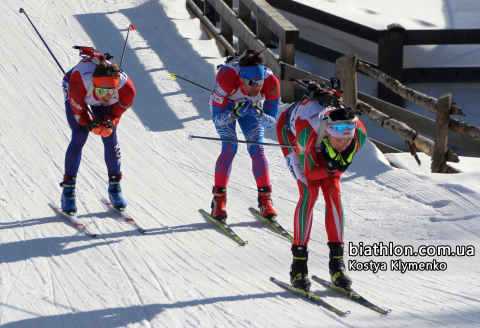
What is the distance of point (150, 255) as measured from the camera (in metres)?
4.28

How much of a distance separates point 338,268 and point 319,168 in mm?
742

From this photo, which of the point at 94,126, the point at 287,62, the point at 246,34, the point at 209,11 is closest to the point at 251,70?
the point at 94,126

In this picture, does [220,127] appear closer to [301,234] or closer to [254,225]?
[254,225]

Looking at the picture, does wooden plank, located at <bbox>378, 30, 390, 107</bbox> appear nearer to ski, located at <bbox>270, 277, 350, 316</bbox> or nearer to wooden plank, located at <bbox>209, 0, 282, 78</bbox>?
wooden plank, located at <bbox>209, 0, 282, 78</bbox>

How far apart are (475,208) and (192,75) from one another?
5.44m

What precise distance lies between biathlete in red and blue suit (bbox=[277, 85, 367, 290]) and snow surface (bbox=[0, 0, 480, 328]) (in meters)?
0.26

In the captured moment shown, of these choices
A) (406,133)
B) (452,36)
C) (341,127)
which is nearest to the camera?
(341,127)

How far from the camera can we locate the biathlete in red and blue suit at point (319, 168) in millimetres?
3465

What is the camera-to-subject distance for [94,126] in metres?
4.48

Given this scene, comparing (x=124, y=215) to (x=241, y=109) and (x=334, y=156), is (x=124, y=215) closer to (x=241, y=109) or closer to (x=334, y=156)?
(x=241, y=109)

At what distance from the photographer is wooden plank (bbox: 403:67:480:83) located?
9.36 meters

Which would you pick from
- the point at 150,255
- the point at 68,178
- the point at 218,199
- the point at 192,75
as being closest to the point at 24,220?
the point at 68,178

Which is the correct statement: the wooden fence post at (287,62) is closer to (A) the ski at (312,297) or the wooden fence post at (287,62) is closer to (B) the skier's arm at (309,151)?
(B) the skier's arm at (309,151)

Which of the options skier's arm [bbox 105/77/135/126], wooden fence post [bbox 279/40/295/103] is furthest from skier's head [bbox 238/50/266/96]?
wooden fence post [bbox 279/40/295/103]
